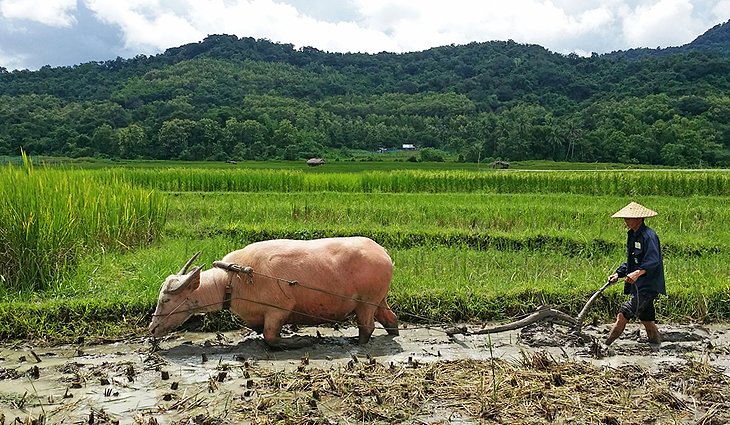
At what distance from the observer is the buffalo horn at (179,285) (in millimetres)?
5473

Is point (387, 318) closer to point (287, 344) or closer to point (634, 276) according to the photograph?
point (287, 344)

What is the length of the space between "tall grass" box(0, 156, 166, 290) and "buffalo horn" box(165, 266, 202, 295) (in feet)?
8.26

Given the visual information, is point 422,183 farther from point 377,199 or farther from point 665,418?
point 665,418

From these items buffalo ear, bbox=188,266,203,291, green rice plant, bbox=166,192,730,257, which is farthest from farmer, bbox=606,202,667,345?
green rice plant, bbox=166,192,730,257

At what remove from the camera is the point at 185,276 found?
5.55m

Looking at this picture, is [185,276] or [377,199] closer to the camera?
[185,276]

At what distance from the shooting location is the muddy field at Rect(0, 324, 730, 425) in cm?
412

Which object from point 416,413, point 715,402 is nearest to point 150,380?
point 416,413

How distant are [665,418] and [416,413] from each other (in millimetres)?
1572

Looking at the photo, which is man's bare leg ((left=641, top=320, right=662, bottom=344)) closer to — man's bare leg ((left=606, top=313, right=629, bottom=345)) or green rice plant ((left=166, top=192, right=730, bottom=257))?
man's bare leg ((left=606, top=313, right=629, bottom=345))

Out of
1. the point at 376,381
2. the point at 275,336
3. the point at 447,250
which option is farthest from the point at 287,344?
the point at 447,250

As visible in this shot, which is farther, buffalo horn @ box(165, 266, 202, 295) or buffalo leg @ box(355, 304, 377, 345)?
buffalo leg @ box(355, 304, 377, 345)

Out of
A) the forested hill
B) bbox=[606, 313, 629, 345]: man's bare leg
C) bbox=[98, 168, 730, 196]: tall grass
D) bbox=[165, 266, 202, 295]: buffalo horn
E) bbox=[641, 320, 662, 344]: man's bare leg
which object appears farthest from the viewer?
the forested hill

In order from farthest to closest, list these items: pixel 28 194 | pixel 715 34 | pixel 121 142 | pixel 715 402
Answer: pixel 715 34, pixel 121 142, pixel 28 194, pixel 715 402
